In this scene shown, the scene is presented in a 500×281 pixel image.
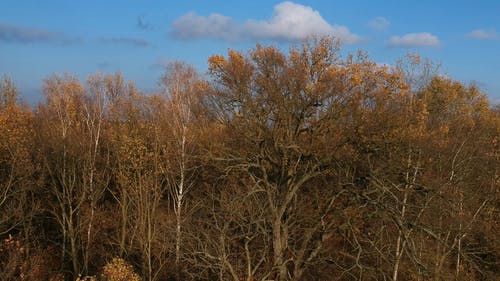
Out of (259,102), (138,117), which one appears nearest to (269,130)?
(259,102)

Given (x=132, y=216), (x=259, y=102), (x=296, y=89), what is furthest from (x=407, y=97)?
(x=132, y=216)

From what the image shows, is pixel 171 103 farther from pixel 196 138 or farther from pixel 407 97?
pixel 407 97

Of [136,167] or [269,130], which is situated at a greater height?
[269,130]

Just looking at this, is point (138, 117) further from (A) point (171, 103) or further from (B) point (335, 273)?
(B) point (335, 273)

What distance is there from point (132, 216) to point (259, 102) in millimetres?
16867

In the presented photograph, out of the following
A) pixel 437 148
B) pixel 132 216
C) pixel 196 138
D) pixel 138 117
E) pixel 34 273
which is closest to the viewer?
pixel 437 148

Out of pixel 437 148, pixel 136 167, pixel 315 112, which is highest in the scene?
pixel 315 112

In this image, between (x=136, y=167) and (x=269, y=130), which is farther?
(x=136, y=167)

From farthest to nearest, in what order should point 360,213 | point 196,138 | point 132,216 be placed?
point 132,216 → point 196,138 → point 360,213

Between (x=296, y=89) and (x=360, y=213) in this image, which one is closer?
(x=360, y=213)

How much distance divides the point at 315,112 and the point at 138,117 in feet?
69.5

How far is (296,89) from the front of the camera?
24016 mm

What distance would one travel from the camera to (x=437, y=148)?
85.0ft

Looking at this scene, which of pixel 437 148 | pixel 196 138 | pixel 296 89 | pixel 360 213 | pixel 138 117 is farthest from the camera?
pixel 138 117
